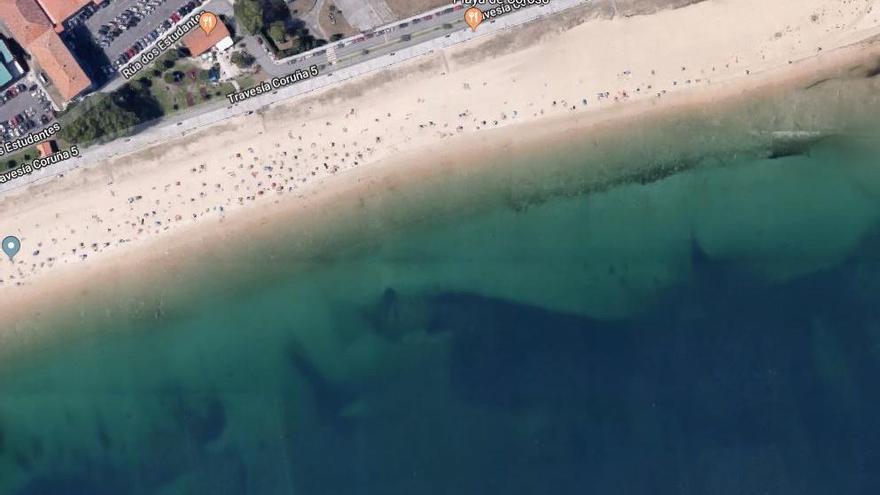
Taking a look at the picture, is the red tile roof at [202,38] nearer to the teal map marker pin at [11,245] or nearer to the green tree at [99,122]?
the green tree at [99,122]

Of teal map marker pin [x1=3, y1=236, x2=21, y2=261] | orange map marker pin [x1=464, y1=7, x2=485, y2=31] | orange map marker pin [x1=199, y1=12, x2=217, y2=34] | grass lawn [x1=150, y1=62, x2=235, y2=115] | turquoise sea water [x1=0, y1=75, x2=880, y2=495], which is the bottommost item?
turquoise sea water [x1=0, y1=75, x2=880, y2=495]

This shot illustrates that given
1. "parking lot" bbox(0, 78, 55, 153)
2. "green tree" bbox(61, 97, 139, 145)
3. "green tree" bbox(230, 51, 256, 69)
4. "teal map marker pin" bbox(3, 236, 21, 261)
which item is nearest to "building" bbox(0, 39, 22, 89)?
"parking lot" bbox(0, 78, 55, 153)

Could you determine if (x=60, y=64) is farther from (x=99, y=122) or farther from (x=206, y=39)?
(x=206, y=39)

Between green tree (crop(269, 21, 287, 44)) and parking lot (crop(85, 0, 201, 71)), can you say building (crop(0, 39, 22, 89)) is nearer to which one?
parking lot (crop(85, 0, 201, 71))

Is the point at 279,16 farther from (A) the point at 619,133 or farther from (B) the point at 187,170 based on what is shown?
(A) the point at 619,133

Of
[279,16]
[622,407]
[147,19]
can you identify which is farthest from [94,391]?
[622,407]
